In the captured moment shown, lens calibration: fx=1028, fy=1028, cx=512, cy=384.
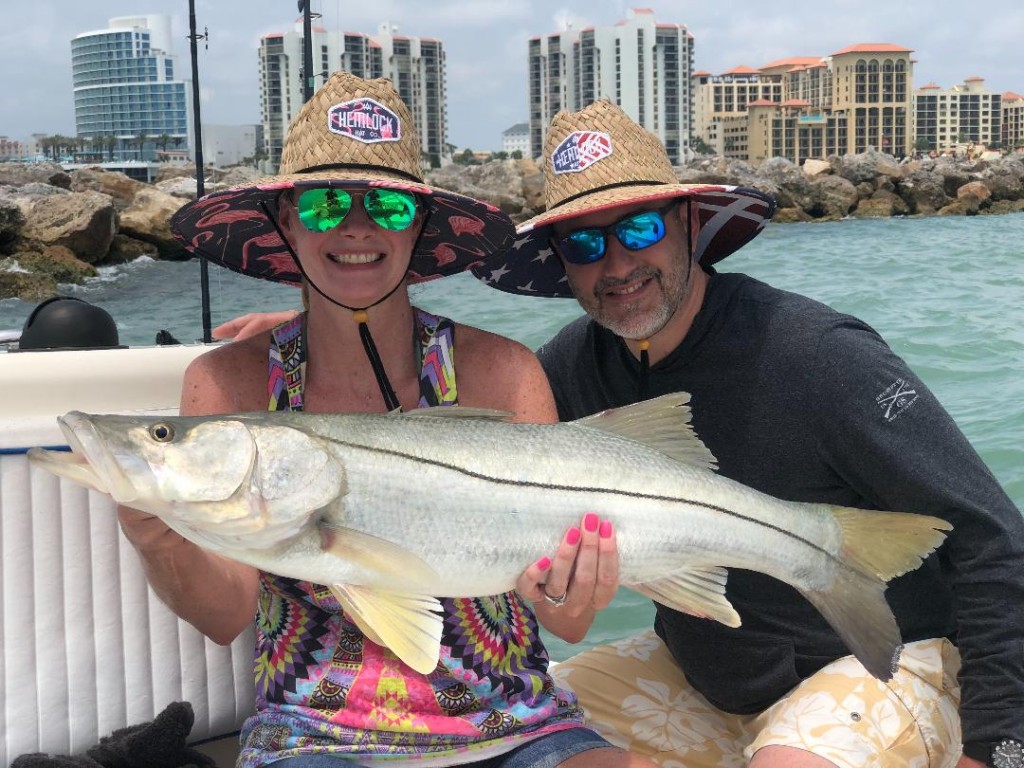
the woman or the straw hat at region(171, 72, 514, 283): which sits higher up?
the straw hat at region(171, 72, 514, 283)

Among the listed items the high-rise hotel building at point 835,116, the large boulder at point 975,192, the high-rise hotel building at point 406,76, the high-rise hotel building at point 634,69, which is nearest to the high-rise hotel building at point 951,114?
the high-rise hotel building at point 835,116

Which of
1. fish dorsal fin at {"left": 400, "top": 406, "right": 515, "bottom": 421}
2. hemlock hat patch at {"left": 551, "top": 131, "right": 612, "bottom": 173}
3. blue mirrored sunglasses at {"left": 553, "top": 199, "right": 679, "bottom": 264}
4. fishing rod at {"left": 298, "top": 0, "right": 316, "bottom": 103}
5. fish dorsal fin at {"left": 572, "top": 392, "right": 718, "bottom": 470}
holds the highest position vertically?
fishing rod at {"left": 298, "top": 0, "right": 316, "bottom": 103}

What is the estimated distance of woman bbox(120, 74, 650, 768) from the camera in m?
2.23

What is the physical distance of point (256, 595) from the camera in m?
2.35

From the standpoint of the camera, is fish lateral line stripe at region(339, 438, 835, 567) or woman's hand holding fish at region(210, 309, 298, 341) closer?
fish lateral line stripe at region(339, 438, 835, 567)

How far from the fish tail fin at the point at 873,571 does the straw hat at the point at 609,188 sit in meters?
1.05

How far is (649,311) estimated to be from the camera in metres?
2.81

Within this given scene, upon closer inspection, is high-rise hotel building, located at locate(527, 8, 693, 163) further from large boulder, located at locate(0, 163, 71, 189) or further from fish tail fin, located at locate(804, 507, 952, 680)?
fish tail fin, located at locate(804, 507, 952, 680)

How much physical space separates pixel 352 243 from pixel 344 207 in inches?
3.5

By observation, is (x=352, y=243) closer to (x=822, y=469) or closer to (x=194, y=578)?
(x=194, y=578)

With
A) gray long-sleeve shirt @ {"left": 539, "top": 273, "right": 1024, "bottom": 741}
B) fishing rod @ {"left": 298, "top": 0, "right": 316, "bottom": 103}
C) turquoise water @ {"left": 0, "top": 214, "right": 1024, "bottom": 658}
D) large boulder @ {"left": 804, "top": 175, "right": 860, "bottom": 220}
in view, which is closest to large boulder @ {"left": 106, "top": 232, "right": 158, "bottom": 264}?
turquoise water @ {"left": 0, "top": 214, "right": 1024, "bottom": 658}

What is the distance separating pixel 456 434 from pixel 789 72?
166m

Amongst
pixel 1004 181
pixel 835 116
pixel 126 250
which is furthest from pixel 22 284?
pixel 835 116

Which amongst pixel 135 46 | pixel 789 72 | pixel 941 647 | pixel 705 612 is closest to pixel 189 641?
pixel 705 612
